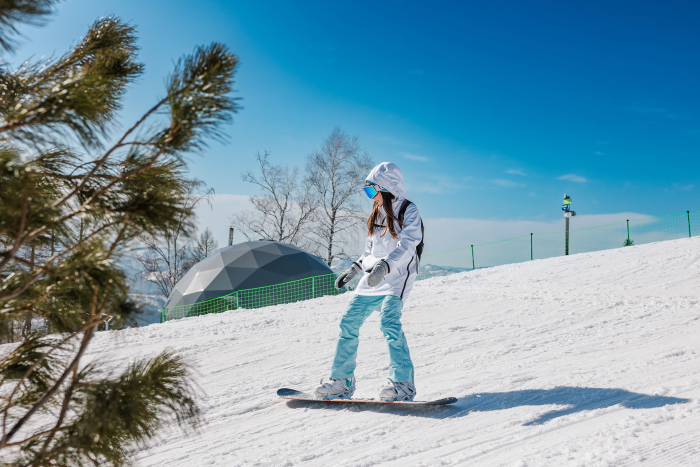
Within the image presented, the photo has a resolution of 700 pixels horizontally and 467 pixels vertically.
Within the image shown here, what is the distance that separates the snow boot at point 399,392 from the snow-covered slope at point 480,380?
0.39ft

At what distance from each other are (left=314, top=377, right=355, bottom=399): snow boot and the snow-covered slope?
12 cm

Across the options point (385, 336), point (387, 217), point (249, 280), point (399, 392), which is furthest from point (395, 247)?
point (249, 280)

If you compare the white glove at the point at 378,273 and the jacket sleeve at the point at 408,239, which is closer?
the white glove at the point at 378,273

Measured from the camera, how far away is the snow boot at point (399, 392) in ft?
11.8

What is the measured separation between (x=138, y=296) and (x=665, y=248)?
15.7m

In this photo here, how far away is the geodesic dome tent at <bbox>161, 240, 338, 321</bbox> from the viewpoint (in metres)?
17.0

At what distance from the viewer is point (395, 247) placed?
3.75m

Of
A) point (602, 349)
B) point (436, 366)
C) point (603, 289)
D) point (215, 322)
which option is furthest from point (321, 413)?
point (603, 289)

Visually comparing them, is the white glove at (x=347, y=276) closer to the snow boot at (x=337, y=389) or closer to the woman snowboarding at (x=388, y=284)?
the woman snowboarding at (x=388, y=284)

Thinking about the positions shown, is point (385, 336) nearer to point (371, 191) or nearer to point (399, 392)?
point (399, 392)

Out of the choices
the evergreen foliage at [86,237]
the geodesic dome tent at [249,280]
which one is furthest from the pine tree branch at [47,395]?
the geodesic dome tent at [249,280]

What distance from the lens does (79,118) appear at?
155cm

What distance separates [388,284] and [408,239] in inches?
15.9

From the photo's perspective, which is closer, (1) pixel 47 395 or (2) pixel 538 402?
(1) pixel 47 395
